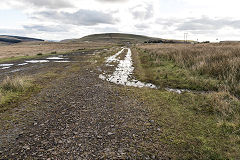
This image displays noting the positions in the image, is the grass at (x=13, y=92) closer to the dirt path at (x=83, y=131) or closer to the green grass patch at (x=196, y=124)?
the dirt path at (x=83, y=131)

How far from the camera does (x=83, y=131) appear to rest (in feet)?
17.7

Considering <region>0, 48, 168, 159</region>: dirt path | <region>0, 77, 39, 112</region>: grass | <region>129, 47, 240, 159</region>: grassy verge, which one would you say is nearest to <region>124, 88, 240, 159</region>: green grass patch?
<region>129, 47, 240, 159</region>: grassy verge

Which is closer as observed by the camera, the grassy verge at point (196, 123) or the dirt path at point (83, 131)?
the dirt path at point (83, 131)

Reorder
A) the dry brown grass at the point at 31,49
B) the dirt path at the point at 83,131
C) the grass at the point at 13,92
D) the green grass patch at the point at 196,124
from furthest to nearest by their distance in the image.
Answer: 1. the dry brown grass at the point at 31,49
2. the grass at the point at 13,92
3. the green grass patch at the point at 196,124
4. the dirt path at the point at 83,131

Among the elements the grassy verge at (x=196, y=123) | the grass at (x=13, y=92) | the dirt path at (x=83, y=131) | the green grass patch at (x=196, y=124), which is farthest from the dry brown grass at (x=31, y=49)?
the green grass patch at (x=196, y=124)

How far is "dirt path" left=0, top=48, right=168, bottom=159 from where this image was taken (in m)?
4.36

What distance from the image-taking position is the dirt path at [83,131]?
4.36 metres

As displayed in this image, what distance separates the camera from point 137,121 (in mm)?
6195

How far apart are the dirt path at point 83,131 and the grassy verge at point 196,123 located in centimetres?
49

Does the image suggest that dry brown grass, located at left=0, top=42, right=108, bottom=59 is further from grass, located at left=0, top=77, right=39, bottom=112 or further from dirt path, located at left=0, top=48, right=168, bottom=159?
dirt path, located at left=0, top=48, right=168, bottom=159

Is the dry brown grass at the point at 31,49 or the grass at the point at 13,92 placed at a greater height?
the dry brown grass at the point at 31,49

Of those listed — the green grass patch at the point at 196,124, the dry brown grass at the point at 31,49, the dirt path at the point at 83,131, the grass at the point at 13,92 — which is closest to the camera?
the dirt path at the point at 83,131

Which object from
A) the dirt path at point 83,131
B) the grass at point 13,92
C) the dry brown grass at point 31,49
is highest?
the dry brown grass at point 31,49

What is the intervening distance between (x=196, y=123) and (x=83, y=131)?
14.1 feet
